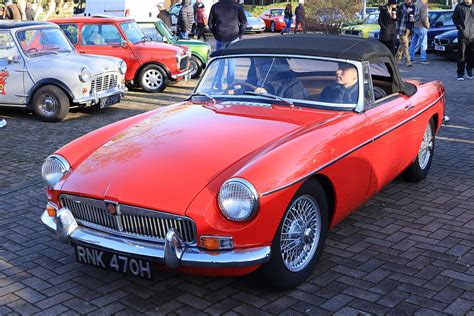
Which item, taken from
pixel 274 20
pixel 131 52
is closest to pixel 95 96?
pixel 131 52

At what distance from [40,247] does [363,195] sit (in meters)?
2.59

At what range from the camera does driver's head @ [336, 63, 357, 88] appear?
4707 millimetres

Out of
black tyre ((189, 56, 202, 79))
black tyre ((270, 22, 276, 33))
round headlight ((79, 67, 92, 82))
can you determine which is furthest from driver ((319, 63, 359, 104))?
black tyre ((270, 22, 276, 33))

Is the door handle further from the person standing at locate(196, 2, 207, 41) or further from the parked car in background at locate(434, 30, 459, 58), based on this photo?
the person standing at locate(196, 2, 207, 41)

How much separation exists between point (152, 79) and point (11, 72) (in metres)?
3.53

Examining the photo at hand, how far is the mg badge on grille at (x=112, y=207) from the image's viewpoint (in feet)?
11.7

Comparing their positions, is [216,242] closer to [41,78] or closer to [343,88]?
[343,88]

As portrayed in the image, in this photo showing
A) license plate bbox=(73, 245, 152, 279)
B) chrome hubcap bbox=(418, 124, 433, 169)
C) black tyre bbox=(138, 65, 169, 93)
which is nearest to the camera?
license plate bbox=(73, 245, 152, 279)

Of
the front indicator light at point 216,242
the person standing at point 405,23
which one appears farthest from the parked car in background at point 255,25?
the front indicator light at point 216,242

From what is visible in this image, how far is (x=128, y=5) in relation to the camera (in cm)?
2050

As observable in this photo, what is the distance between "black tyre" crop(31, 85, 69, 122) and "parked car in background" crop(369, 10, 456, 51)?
472 inches

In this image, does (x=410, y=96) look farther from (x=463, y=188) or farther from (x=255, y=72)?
(x=255, y=72)

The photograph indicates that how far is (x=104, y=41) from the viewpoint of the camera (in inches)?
479

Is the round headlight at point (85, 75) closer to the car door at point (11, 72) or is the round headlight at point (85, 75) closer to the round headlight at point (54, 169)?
the car door at point (11, 72)
